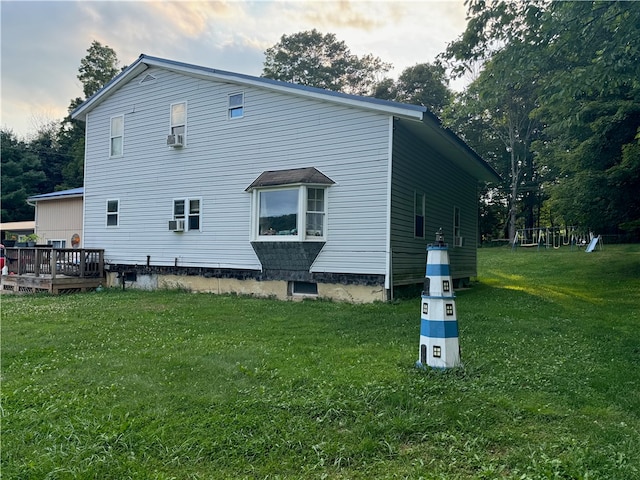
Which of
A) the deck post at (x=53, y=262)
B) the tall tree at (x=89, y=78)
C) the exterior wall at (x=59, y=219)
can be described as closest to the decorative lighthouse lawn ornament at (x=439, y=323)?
the deck post at (x=53, y=262)

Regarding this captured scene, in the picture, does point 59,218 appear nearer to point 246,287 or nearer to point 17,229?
point 17,229

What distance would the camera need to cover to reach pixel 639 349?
529 centimetres

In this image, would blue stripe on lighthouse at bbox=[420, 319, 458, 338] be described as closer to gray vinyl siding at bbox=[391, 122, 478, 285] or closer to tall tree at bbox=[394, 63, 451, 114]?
gray vinyl siding at bbox=[391, 122, 478, 285]

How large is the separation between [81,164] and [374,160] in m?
30.9

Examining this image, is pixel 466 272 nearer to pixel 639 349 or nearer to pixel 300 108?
pixel 300 108

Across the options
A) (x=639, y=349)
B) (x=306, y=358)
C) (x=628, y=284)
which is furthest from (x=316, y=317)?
(x=628, y=284)

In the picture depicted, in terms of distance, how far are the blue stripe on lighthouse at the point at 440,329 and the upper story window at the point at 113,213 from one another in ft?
38.4

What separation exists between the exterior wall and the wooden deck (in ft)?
11.9

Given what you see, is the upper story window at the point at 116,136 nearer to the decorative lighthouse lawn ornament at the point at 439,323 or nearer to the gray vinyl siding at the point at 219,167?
the gray vinyl siding at the point at 219,167

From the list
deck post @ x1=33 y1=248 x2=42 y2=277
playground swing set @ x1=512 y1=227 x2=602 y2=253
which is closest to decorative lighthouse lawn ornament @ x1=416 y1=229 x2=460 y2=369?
deck post @ x1=33 y1=248 x2=42 y2=277

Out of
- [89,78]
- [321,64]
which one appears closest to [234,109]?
[321,64]

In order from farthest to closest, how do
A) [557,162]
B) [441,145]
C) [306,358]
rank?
[557,162] → [441,145] → [306,358]

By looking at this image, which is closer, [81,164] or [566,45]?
[566,45]

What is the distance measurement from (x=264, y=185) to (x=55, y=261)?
6354 millimetres
